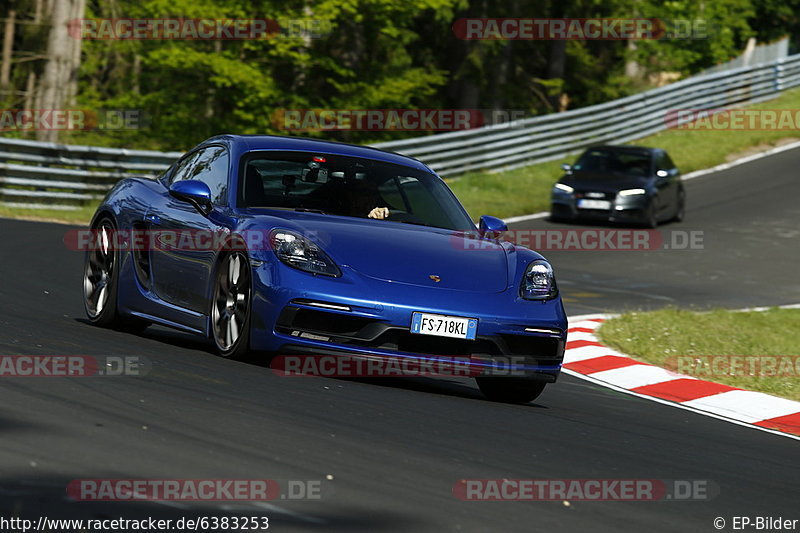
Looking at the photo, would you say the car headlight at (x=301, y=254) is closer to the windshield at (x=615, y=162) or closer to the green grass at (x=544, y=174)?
the green grass at (x=544, y=174)

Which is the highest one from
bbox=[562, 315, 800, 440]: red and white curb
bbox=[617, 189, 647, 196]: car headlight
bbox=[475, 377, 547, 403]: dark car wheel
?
bbox=[475, 377, 547, 403]: dark car wheel

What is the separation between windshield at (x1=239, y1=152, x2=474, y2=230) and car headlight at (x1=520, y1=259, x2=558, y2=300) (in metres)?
0.79

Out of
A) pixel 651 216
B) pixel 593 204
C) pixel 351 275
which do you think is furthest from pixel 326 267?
pixel 651 216

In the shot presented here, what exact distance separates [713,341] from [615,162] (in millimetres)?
12904

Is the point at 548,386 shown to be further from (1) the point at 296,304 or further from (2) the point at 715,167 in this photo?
(2) the point at 715,167

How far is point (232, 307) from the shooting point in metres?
8.07

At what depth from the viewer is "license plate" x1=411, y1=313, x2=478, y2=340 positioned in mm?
7645

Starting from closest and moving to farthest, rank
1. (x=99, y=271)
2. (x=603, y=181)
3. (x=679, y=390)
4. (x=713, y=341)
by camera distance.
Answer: (x=99, y=271), (x=679, y=390), (x=713, y=341), (x=603, y=181)

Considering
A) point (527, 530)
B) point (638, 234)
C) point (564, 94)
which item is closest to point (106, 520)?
point (527, 530)

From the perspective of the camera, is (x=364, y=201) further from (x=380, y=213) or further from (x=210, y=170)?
(x=210, y=170)

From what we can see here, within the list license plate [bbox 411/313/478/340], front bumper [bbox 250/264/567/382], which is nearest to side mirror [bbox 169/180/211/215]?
front bumper [bbox 250/264/567/382]

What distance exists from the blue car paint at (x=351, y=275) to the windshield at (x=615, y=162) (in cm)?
1605

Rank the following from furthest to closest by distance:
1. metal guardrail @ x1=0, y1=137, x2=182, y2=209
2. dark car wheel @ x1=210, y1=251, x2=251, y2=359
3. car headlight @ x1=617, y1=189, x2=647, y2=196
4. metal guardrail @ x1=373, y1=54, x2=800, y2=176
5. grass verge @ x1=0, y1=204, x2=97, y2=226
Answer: metal guardrail @ x1=373, y1=54, x2=800, y2=176 < car headlight @ x1=617, y1=189, x2=647, y2=196 < metal guardrail @ x1=0, y1=137, x2=182, y2=209 < grass verge @ x1=0, y1=204, x2=97, y2=226 < dark car wheel @ x1=210, y1=251, x2=251, y2=359

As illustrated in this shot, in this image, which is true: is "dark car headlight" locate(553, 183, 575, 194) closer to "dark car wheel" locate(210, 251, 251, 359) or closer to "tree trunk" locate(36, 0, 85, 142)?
"tree trunk" locate(36, 0, 85, 142)
